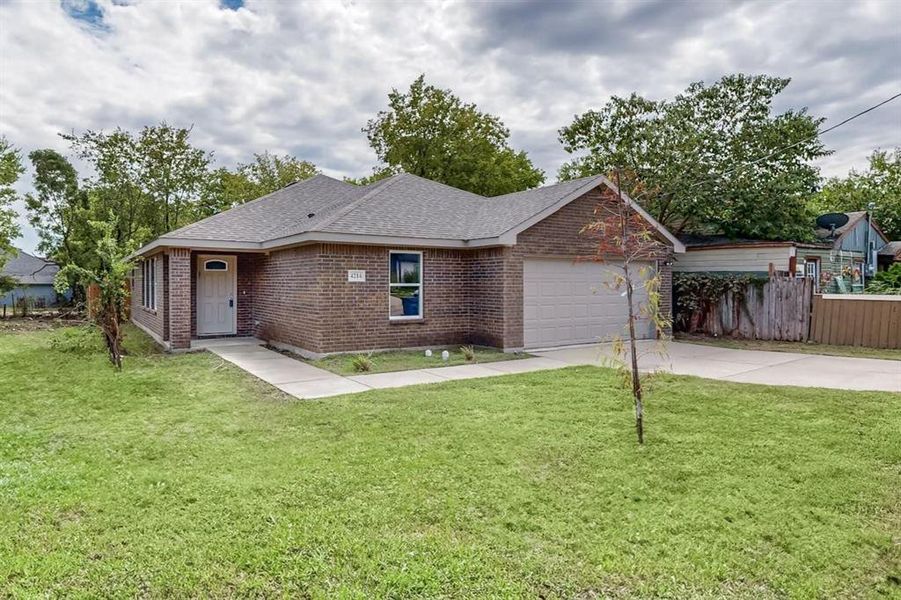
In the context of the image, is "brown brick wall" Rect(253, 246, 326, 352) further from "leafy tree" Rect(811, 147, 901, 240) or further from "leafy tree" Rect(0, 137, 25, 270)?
"leafy tree" Rect(811, 147, 901, 240)

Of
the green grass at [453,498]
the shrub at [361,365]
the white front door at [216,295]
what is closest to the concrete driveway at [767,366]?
the green grass at [453,498]

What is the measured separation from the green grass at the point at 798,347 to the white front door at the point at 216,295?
1256cm

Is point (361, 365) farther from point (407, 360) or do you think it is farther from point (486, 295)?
point (486, 295)

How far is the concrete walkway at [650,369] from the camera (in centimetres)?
858

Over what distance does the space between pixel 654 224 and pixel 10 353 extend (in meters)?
15.8

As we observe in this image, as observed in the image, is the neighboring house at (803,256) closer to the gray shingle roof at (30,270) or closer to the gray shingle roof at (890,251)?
the gray shingle roof at (890,251)

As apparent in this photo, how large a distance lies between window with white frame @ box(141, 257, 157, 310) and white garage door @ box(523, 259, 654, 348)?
10796mm

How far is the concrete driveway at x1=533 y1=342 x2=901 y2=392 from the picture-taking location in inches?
345

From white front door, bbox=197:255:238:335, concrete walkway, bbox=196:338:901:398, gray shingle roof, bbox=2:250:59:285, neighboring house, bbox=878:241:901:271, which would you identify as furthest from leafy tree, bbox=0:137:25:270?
neighboring house, bbox=878:241:901:271

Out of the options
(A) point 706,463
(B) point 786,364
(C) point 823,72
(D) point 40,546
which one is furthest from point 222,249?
(C) point 823,72

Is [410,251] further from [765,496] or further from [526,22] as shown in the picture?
[765,496]

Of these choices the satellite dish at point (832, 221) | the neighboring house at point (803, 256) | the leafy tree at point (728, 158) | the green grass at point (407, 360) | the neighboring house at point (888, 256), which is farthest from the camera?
the neighboring house at point (888, 256)

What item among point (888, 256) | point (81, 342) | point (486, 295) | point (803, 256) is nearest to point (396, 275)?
point (486, 295)

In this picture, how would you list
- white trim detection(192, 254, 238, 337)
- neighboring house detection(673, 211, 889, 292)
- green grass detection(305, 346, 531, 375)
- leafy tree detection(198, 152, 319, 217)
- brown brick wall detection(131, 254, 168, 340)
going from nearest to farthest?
green grass detection(305, 346, 531, 375) → brown brick wall detection(131, 254, 168, 340) → white trim detection(192, 254, 238, 337) → neighboring house detection(673, 211, 889, 292) → leafy tree detection(198, 152, 319, 217)
